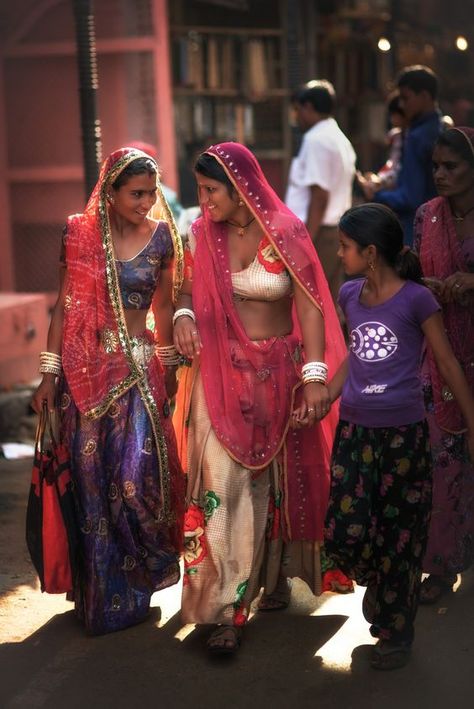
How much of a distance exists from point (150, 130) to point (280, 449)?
21.1 feet

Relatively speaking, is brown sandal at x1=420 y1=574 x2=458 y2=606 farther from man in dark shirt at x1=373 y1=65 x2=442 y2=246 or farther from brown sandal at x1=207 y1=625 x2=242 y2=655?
man in dark shirt at x1=373 y1=65 x2=442 y2=246

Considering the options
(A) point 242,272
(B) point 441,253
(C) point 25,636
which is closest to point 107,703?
(C) point 25,636

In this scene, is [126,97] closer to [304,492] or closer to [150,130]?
[150,130]

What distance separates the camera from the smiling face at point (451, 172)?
Answer: 4371 millimetres

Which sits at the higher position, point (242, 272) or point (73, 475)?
point (242, 272)

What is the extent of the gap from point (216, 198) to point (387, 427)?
3.38ft

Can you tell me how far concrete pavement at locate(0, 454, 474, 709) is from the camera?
12.4ft

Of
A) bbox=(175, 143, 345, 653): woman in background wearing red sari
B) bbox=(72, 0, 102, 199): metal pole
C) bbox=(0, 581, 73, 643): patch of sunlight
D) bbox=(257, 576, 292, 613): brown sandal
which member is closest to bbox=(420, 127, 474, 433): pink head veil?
bbox=(175, 143, 345, 653): woman in background wearing red sari

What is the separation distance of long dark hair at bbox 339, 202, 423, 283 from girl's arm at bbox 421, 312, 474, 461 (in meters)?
0.18

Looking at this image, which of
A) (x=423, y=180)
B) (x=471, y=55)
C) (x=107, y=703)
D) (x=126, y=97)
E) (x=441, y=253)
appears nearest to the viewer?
(x=107, y=703)

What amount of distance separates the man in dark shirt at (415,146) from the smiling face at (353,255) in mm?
2666

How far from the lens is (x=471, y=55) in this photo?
1614 cm

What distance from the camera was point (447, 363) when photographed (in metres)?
3.88

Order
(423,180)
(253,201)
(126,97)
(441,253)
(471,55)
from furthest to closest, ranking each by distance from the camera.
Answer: (471,55) < (126,97) < (423,180) < (441,253) < (253,201)
